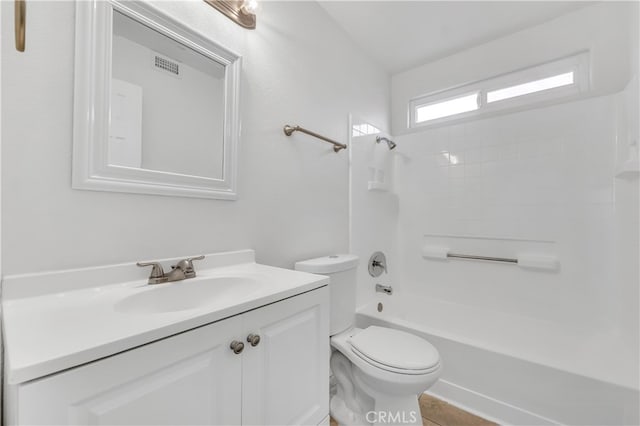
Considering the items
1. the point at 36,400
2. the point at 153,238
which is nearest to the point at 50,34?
the point at 153,238

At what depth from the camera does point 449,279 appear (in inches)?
88.8

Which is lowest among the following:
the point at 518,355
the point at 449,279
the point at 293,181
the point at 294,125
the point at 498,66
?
the point at 518,355

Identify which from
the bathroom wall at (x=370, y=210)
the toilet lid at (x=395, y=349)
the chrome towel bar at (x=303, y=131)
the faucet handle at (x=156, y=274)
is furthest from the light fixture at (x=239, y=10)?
the toilet lid at (x=395, y=349)

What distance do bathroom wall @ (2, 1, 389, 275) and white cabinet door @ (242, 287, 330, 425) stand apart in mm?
491

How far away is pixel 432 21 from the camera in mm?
1872

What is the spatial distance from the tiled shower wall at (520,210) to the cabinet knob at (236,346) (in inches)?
80.7

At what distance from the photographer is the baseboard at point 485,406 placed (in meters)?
1.36

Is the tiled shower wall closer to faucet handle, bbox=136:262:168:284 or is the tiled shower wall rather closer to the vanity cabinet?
the vanity cabinet

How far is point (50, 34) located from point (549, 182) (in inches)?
105

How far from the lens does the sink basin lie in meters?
0.82

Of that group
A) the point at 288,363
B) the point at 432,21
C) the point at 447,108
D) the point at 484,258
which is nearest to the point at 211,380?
the point at 288,363

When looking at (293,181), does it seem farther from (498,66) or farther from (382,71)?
(498,66)

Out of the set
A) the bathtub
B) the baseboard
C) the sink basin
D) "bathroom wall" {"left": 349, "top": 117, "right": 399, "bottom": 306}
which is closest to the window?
"bathroom wall" {"left": 349, "top": 117, "right": 399, "bottom": 306}
